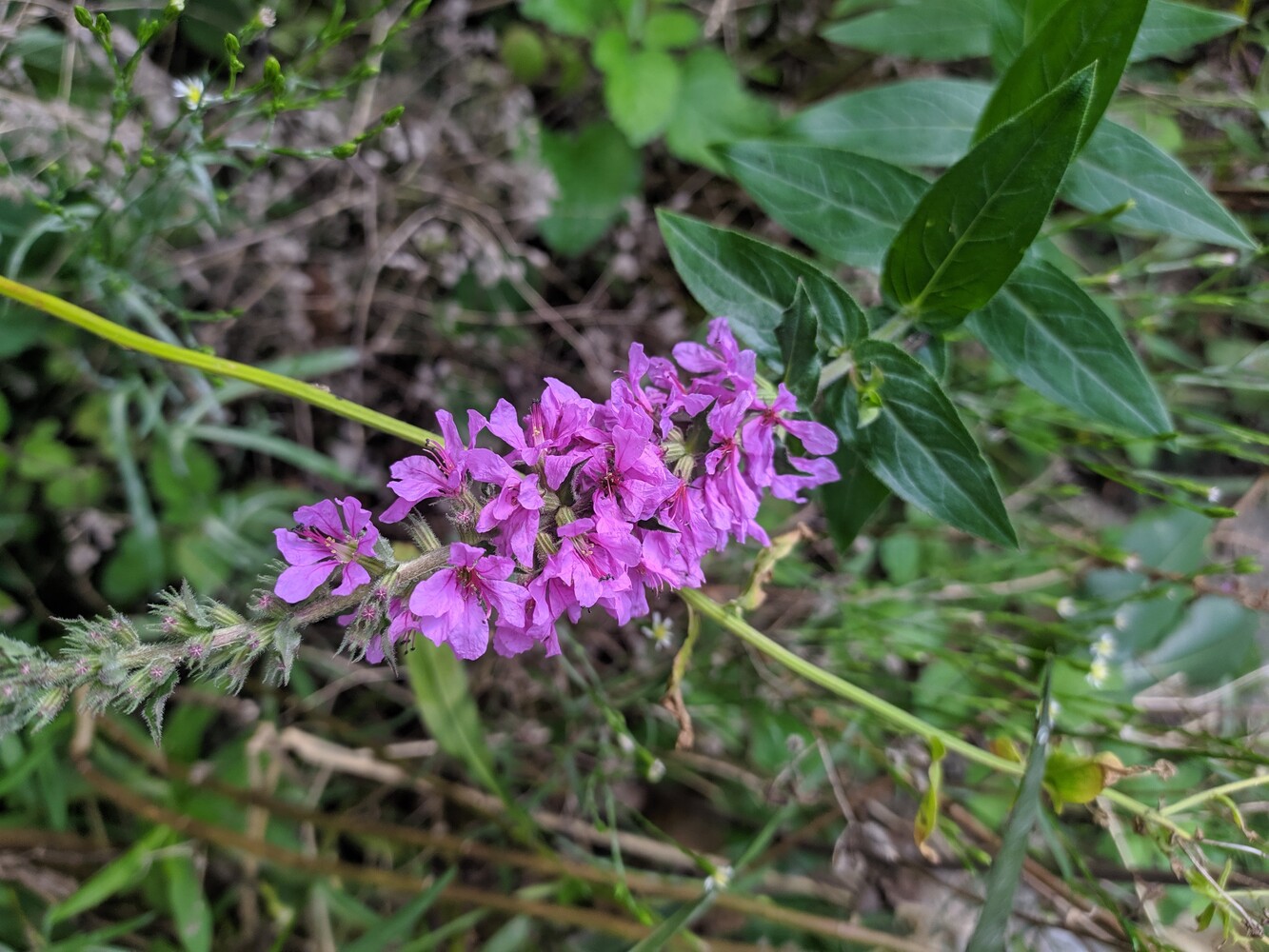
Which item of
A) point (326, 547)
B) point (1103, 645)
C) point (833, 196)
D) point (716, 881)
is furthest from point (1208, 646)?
point (326, 547)

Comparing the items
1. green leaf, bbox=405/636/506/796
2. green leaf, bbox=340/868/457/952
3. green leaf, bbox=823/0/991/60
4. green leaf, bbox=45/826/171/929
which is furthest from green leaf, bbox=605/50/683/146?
green leaf, bbox=45/826/171/929

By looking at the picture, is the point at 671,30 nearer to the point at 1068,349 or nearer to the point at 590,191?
the point at 590,191

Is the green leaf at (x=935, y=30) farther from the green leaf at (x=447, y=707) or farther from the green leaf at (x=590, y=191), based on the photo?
the green leaf at (x=447, y=707)

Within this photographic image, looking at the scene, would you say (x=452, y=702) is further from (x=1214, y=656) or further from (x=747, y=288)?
(x=1214, y=656)

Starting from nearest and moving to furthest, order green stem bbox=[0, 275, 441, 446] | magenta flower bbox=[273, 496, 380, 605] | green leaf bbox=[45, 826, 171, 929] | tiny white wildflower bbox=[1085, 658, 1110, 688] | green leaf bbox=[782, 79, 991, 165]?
magenta flower bbox=[273, 496, 380, 605] → green stem bbox=[0, 275, 441, 446] → green leaf bbox=[45, 826, 171, 929] → green leaf bbox=[782, 79, 991, 165] → tiny white wildflower bbox=[1085, 658, 1110, 688]

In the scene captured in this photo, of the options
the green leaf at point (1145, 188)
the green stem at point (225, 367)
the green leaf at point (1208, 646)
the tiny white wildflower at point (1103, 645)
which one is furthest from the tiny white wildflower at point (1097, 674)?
the green stem at point (225, 367)

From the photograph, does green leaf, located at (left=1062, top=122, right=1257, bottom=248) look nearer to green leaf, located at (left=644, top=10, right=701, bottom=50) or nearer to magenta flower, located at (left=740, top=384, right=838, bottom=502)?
magenta flower, located at (left=740, top=384, right=838, bottom=502)
